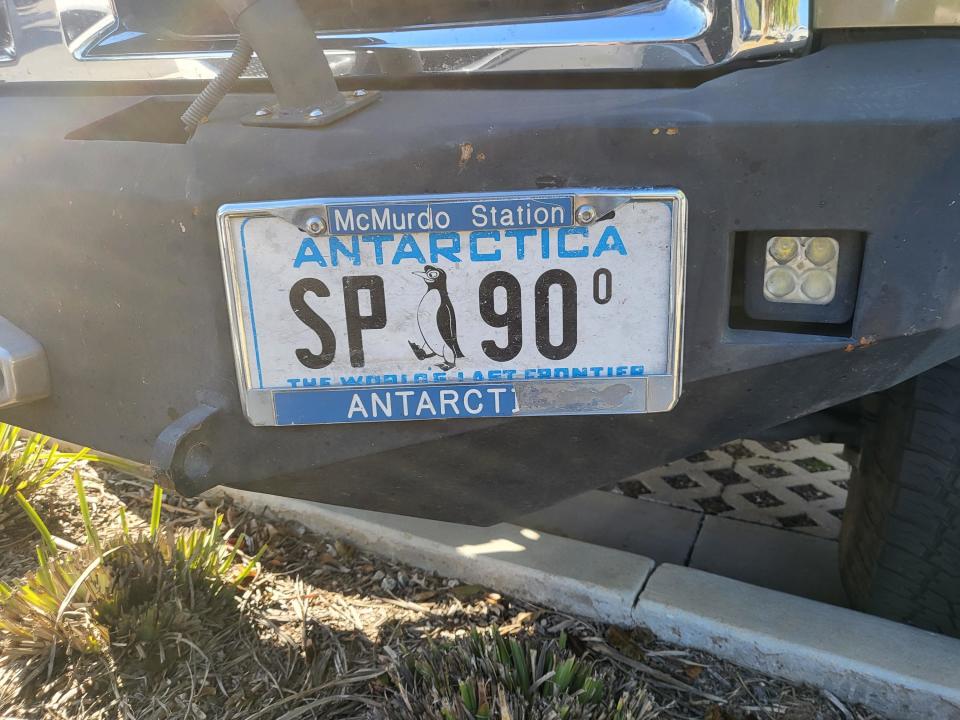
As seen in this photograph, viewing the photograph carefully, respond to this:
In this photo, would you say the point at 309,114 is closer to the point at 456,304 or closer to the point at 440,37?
the point at 440,37

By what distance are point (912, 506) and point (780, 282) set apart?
2.11 ft

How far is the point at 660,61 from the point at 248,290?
2.39 ft

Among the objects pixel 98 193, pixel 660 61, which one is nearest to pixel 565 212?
pixel 660 61

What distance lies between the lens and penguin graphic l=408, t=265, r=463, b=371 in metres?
1.23

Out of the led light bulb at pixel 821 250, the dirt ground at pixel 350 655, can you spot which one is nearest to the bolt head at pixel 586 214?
the led light bulb at pixel 821 250

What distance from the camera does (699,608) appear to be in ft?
5.74

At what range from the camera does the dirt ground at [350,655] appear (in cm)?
160

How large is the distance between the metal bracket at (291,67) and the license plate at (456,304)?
171 mm

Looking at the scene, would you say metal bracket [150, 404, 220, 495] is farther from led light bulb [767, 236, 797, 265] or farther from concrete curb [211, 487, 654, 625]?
led light bulb [767, 236, 797, 265]

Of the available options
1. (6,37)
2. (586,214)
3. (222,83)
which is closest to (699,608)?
(586,214)

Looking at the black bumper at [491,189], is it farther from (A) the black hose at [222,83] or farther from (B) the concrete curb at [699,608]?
(B) the concrete curb at [699,608]

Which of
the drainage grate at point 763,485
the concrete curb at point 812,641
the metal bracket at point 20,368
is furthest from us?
the drainage grate at point 763,485

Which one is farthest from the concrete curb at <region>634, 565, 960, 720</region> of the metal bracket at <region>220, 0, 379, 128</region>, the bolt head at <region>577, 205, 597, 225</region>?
the metal bracket at <region>220, 0, 379, 128</region>

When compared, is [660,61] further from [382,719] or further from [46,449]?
[46,449]
